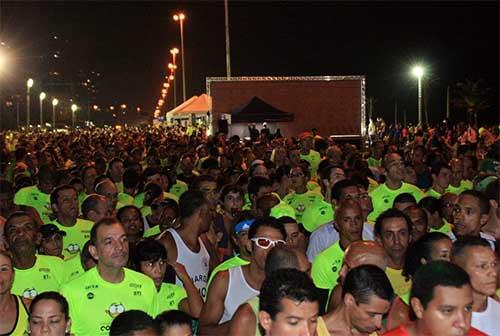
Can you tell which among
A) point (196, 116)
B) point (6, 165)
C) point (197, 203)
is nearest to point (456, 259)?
point (197, 203)

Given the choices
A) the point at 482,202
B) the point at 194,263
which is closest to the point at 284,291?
the point at 194,263

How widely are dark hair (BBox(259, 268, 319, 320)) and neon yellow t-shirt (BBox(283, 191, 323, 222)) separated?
604 cm

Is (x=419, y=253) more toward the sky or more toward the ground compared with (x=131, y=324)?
more toward the sky

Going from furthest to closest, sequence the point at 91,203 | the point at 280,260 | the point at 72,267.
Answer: the point at 91,203
the point at 72,267
the point at 280,260

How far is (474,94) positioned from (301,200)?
58.4 m

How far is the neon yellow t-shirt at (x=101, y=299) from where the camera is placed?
5766 mm

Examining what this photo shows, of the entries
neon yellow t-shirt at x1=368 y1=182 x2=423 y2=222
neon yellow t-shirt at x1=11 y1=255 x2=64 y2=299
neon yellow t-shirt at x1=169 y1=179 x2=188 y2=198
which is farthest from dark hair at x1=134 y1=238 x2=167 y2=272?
Result: neon yellow t-shirt at x1=169 y1=179 x2=188 y2=198

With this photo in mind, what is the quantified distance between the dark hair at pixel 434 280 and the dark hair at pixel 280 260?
996 mm

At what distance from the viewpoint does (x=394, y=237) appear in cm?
702

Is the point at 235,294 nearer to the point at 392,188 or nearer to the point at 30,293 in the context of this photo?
the point at 30,293

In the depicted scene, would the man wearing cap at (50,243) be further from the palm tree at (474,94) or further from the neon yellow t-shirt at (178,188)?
the palm tree at (474,94)

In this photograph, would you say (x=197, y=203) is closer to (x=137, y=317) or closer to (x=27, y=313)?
(x=27, y=313)

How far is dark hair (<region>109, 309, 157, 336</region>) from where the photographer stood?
15.9ft

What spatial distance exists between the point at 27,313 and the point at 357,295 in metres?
2.47
